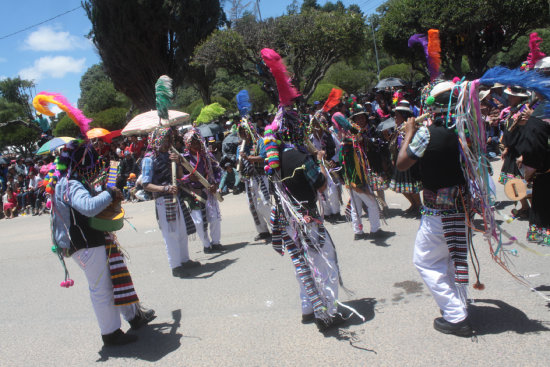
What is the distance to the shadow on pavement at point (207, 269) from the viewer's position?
5.51 meters

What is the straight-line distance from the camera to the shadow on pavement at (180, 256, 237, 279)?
5.51m

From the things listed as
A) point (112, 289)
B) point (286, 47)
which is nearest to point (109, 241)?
point (112, 289)

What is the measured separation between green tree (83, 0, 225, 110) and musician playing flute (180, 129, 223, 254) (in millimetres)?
20463

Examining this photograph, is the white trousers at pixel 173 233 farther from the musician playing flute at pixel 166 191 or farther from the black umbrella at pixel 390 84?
the black umbrella at pixel 390 84

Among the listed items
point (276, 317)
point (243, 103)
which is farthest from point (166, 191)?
point (276, 317)

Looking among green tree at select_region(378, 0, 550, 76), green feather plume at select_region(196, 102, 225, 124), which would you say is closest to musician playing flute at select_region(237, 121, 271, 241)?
green feather plume at select_region(196, 102, 225, 124)

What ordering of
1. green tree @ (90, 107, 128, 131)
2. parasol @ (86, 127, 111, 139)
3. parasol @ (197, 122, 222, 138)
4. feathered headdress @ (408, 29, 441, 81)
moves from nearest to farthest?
parasol @ (86, 127, 111, 139), feathered headdress @ (408, 29, 441, 81), parasol @ (197, 122, 222, 138), green tree @ (90, 107, 128, 131)

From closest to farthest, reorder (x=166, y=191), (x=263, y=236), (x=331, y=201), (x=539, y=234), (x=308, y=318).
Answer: (x=539, y=234), (x=308, y=318), (x=166, y=191), (x=263, y=236), (x=331, y=201)

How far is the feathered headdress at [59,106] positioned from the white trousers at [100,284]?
1109 mm

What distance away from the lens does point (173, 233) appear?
552cm

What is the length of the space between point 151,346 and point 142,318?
18.0 inches

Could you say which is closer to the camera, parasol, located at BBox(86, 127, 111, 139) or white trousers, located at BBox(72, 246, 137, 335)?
white trousers, located at BBox(72, 246, 137, 335)

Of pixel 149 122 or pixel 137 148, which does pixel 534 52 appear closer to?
pixel 149 122

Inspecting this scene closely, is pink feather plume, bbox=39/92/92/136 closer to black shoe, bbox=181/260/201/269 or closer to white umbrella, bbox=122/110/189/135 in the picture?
white umbrella, bbox=122/110/189/135
